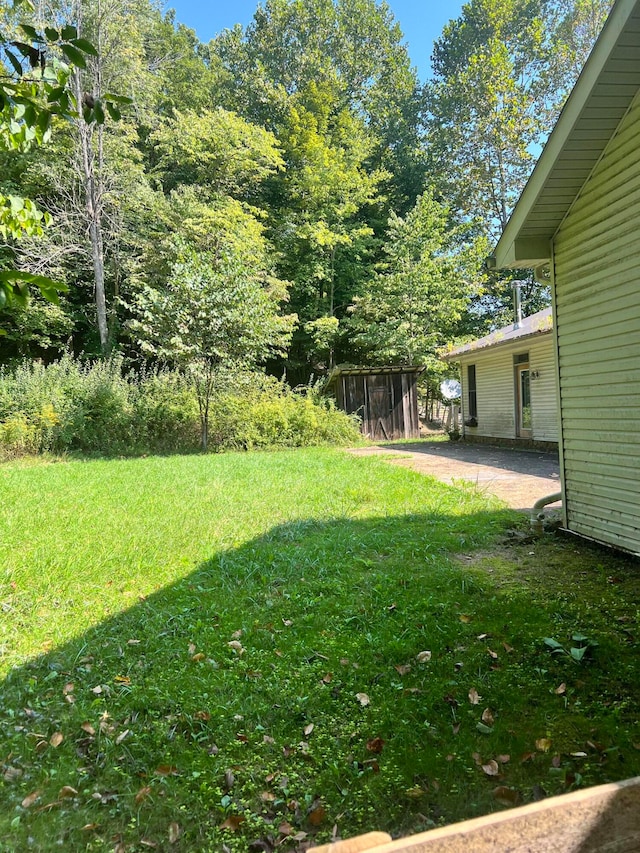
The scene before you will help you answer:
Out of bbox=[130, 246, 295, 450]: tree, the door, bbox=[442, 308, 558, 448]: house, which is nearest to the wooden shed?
bbox=[442, 308, 558, 448]: house

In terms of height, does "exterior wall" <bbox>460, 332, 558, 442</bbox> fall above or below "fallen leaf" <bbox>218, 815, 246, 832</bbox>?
above

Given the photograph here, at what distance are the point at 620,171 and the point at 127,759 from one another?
4966mm

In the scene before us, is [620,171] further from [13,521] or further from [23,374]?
[23,374]

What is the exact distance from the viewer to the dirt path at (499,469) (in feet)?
24.3

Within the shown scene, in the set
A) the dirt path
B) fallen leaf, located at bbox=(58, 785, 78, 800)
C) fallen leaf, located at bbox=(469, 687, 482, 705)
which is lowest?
fallen leaf, located at bbox=(58, 785, 78, 800)

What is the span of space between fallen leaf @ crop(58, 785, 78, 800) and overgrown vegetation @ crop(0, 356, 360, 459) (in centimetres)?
1180

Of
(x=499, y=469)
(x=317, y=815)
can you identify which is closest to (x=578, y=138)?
(x=317, y=815)

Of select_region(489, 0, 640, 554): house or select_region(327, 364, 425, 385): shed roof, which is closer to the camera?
select_region(489, 0, 640, 554): house

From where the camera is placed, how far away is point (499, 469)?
1002 centimetres

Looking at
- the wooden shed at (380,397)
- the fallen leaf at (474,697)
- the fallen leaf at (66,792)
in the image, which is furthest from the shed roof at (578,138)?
the wooden shed at (380,397)

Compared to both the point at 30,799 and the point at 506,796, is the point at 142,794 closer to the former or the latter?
the point at 30,799

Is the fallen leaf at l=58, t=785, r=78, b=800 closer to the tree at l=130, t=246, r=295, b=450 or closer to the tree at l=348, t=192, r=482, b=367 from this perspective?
the tree at l=130, t=246, r=295, b=450

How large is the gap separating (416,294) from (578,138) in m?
17.8

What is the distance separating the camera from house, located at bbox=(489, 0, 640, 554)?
3.73 metres
